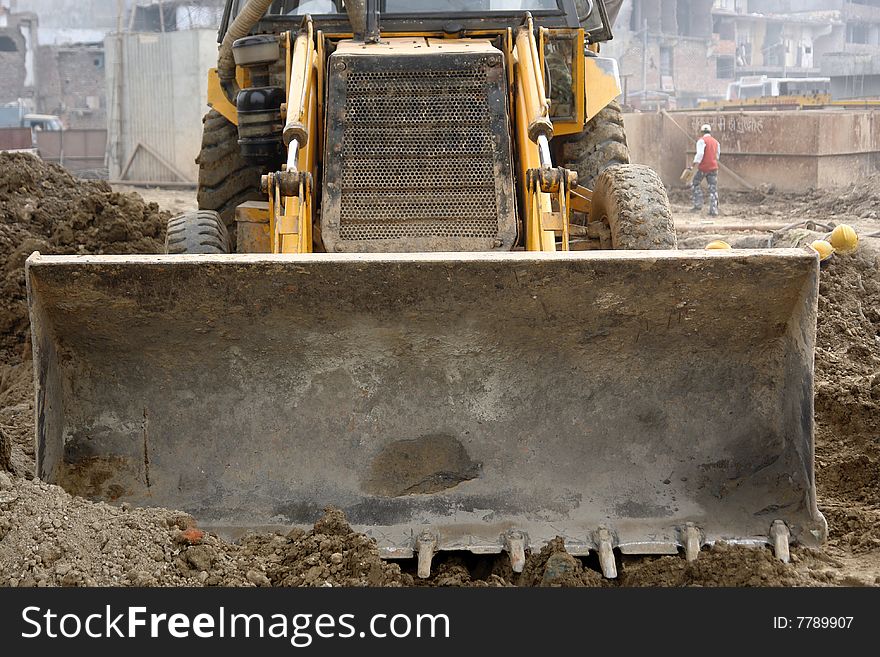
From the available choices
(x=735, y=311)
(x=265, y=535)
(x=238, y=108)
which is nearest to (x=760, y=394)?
(x=735, y=311)

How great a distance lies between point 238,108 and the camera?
564cm

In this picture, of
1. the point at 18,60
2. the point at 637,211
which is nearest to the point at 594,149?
the point at 637,211

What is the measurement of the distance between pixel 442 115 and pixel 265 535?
7.10 feet

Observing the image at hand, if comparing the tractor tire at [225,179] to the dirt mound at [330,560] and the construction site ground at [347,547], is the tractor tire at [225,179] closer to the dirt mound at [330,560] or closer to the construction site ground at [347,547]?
the construction site ground at [347,547]

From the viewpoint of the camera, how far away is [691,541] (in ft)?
11.8

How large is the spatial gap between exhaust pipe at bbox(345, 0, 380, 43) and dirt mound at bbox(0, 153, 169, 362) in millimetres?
2532

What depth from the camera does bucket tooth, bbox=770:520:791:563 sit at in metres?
3.54

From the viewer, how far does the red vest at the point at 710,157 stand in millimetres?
17344

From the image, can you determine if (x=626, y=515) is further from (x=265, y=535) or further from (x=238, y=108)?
(x=238, y=108)

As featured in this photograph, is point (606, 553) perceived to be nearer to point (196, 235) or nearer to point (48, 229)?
point (196, 235)

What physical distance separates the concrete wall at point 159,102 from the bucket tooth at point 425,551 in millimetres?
21289

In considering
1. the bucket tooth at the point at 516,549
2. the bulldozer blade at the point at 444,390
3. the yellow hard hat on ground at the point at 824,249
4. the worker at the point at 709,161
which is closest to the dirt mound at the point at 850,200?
the worker at the point at 709,161

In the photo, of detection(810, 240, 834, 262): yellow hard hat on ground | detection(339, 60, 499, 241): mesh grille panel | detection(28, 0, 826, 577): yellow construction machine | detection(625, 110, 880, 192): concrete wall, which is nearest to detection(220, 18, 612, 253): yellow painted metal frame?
detection(339, 60, 499, 241): mesh grille panel

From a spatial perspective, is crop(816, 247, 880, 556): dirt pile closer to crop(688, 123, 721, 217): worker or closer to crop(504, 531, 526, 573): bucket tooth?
crop(504, 531, 526, 573): bucket tooth
